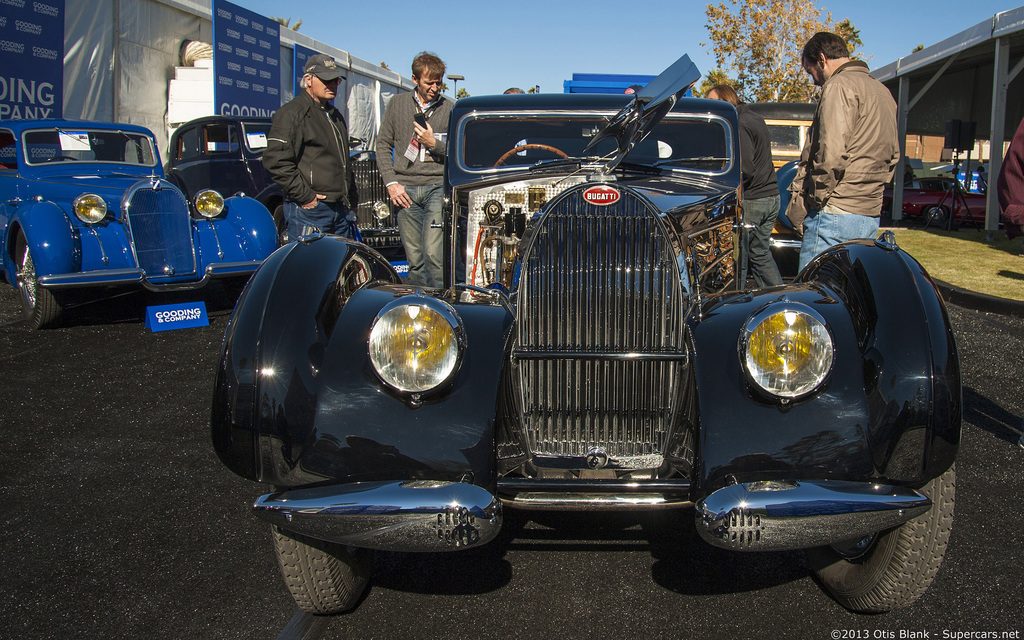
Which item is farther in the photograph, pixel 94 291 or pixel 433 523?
A: pixel 94 291

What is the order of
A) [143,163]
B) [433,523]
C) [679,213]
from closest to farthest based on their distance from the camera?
1. [433,523]
2. [679,213]
3. [143,163]

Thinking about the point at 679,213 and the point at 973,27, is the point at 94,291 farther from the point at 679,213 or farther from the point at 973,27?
the point at 973,27

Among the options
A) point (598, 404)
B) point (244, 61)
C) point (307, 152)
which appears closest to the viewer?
point (598, 404)

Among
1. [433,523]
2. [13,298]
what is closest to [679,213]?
[433,523]

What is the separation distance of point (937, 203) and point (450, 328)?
60.1 feet

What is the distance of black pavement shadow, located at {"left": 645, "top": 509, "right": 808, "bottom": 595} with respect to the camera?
273 cm

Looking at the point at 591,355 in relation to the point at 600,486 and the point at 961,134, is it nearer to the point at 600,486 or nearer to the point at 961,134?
the point at 600,486

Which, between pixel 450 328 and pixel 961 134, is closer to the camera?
pixel 450 328

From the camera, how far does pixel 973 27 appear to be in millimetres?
14578

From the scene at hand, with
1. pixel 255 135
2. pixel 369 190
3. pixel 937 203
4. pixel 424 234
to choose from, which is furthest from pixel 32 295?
pixel 937 203

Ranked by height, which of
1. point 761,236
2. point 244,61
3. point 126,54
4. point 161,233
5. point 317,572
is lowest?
point 317,572

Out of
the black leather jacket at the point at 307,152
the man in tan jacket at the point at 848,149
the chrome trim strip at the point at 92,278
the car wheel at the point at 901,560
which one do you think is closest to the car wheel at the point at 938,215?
the man in tan jacket at the point at 848,149

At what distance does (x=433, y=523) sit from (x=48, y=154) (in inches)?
303

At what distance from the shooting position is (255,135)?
10.5m
